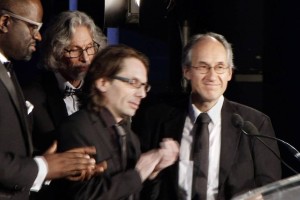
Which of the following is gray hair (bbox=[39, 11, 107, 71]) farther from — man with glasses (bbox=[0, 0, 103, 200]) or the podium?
the podium

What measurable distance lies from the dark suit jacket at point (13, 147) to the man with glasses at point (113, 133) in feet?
0.44

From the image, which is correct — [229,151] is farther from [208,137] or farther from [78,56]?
[78,56]

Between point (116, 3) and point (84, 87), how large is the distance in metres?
1.74

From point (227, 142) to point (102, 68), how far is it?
0.63 m

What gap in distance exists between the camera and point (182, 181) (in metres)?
2.95

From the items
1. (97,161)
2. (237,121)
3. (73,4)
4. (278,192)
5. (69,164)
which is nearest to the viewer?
(278,192)

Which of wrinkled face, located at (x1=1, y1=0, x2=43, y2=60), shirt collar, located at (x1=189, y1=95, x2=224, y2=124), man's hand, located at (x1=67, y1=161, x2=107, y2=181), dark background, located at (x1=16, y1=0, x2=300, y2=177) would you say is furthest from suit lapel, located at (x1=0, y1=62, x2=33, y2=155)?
dark background, located at (x1=16, y1=0, x2=300, y2=177)

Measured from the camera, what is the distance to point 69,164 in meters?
2.46

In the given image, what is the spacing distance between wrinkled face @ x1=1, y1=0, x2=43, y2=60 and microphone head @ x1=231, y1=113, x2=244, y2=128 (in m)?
0.82

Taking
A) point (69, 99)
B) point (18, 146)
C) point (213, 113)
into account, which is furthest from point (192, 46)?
point (18, 146)

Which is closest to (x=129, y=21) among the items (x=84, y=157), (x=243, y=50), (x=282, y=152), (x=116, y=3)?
(x=116, y=3)

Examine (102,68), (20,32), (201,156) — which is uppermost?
(20,32)

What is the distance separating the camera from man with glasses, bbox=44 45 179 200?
8.36 ft

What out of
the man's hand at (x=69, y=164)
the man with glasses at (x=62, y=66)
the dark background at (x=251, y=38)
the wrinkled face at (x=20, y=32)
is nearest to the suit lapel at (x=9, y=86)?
the wrinkled face at (x=20, y=32)
